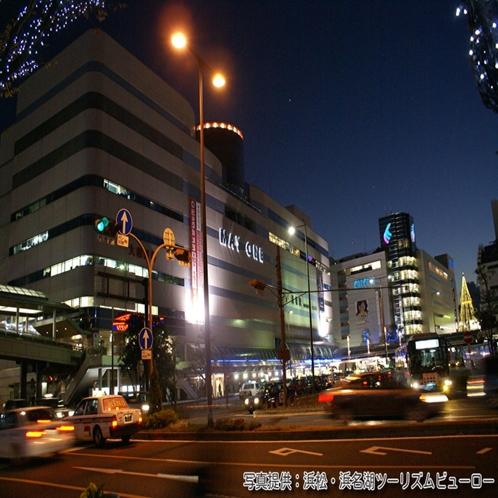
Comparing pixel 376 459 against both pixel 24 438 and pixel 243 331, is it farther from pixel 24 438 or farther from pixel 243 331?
pixel 243 331

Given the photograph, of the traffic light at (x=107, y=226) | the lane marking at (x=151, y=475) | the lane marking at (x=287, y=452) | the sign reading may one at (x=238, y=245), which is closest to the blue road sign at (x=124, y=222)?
the traffic light at (x=107, y=226)

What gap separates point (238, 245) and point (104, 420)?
58.1 m

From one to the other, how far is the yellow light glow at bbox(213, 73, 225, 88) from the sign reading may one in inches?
1945

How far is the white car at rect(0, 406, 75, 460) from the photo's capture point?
542 inches

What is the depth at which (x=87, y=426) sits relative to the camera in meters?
17.1

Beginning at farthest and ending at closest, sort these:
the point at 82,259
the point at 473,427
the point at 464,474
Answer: the point at 82,259 → the point at 473,427 → the point at 464,474

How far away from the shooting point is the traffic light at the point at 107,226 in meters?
17.3

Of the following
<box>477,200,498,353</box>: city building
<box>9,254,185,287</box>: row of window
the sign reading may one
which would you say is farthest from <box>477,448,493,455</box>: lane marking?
the sign reading may one

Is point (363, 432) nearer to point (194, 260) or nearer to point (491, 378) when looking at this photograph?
point (491, 378)

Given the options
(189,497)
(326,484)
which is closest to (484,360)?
(326,484)

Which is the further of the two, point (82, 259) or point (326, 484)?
point (82, 259)

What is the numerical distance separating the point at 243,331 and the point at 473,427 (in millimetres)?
60180

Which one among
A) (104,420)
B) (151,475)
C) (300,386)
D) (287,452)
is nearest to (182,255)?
(104,420)

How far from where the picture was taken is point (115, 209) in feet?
175
